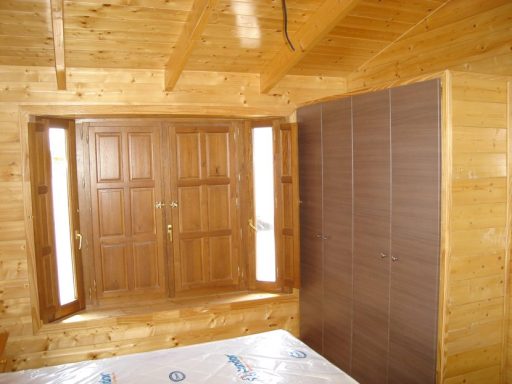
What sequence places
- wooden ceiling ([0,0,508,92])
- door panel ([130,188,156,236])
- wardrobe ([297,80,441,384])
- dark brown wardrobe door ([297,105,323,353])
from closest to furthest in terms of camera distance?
wardrobe ([297,80,441,384]) < wooden ceiling ([0,0,508,92]) < dark brown wardrobe door ([297,105,323,353]) < door panel ([130,188,156,236])

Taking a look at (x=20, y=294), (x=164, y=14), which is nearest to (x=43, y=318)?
(x=20, y=294)

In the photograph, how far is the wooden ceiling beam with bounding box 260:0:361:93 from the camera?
2629mm

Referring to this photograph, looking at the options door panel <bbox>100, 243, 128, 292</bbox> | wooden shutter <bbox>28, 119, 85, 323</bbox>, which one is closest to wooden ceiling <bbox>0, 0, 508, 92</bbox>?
wooden shutter <bbox>28, 119, 85, 323</bbox>

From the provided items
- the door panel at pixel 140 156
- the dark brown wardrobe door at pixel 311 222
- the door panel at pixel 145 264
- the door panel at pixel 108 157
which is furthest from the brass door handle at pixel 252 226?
the door panel at pixel 108 157

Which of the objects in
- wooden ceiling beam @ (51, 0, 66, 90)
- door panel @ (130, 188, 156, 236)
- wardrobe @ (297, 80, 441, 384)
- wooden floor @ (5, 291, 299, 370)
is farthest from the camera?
door panel @ (130, 188, 156, 236)

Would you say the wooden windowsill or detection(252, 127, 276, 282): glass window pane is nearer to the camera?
the wooden windowsill

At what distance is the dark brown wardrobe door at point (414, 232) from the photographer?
2479 mm

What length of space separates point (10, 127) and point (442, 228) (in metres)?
3.01

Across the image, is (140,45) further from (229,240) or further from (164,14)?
(229,240)

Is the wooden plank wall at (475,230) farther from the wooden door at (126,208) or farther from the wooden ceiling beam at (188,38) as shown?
the wooden door at (126,208)

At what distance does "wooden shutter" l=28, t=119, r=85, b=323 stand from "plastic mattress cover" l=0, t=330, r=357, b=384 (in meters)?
1.14

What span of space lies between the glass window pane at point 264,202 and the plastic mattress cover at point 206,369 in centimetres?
150

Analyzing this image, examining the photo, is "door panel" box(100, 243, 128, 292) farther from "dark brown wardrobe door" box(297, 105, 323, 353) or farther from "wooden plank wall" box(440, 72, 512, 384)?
"wooden plank wall" box(440, 72, 512, 384)

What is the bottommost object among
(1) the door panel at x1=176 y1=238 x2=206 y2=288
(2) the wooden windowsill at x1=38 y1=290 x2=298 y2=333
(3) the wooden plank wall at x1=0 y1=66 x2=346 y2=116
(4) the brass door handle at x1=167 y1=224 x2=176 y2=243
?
(2) the wooden windowsill at x1=38 y1=290 x2=298 y2=333
